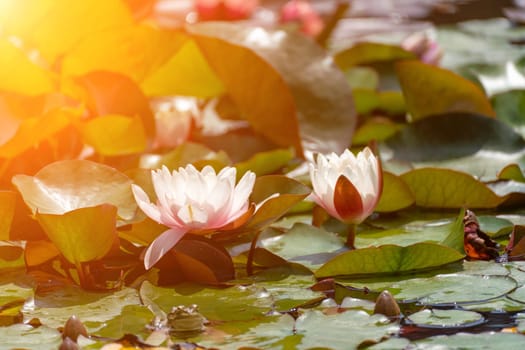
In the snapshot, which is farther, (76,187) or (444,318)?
(76,187)

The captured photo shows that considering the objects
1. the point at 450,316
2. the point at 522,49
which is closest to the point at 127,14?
the point at 450,316

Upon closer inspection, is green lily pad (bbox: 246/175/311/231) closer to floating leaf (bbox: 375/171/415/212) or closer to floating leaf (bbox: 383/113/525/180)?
floating leaf (bbox: 375/171/415/212)

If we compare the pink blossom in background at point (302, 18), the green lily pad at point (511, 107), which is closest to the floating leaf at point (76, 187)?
the green lily pad at point (511, 107)

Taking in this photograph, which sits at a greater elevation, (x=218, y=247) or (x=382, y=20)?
(x=382, y=20)

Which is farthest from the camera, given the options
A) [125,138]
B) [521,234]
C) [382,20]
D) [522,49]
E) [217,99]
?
[382,20]

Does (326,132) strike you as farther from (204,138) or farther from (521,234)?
(521,234)

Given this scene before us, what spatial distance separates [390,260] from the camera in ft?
4.20

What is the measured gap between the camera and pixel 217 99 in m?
2.35

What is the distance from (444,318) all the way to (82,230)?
0.47 m

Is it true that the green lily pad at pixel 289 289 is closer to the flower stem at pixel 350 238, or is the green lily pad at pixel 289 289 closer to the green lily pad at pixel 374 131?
the flower stem at pixel 350 238

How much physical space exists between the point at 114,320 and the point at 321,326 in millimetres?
250

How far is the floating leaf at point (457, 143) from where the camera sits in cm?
179

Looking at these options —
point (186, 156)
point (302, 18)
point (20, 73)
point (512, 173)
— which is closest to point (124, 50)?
point (20, 73)

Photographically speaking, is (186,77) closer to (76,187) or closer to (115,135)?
(115,135)
